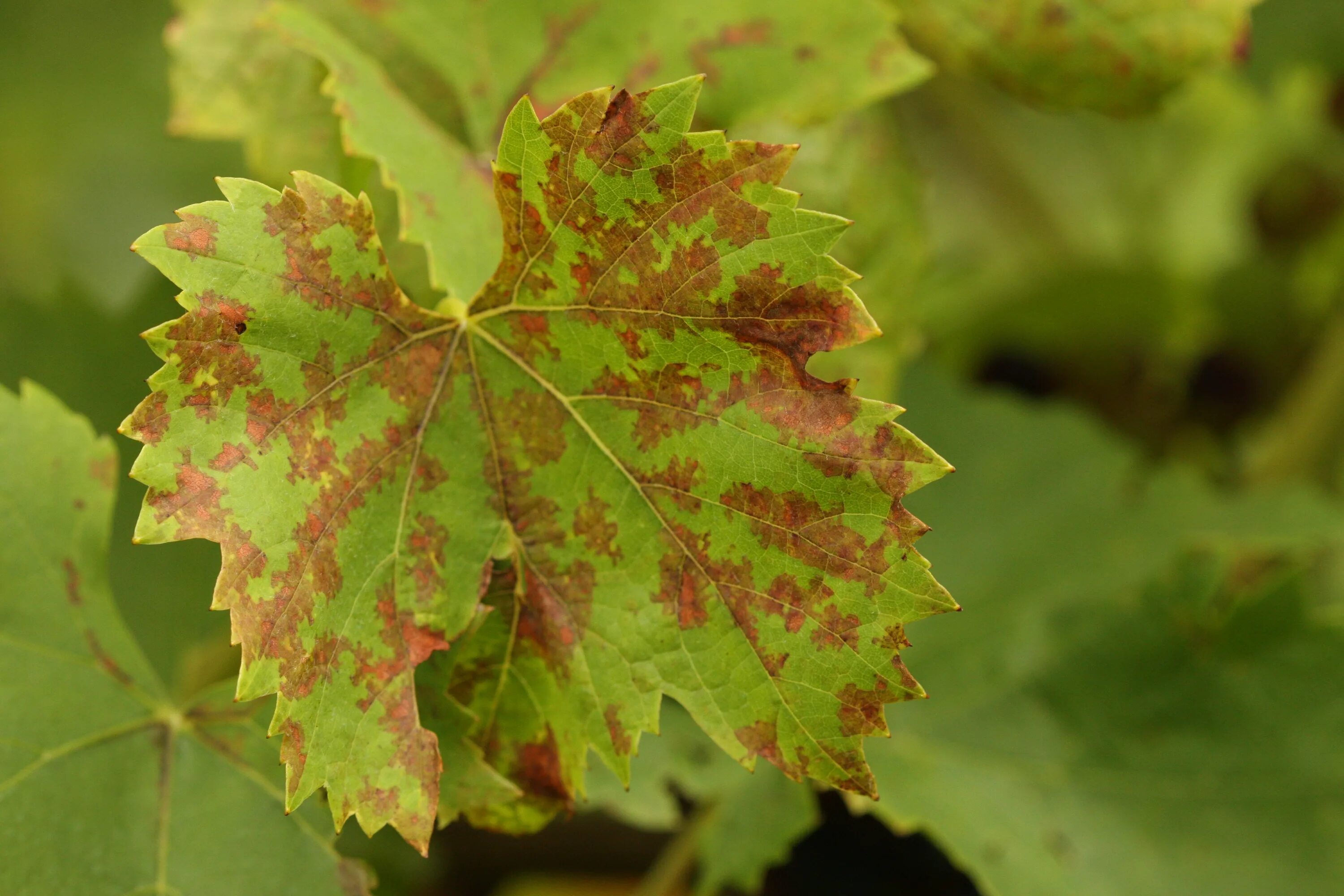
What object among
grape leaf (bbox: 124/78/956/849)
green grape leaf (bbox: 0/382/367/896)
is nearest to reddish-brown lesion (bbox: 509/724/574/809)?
grape leaf (bbox: 124/78/956/849)

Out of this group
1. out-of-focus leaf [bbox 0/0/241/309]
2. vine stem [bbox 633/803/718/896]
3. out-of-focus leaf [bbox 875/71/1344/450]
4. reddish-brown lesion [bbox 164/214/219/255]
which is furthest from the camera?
out-of-focus leaf [bbox 0/0/241/309]

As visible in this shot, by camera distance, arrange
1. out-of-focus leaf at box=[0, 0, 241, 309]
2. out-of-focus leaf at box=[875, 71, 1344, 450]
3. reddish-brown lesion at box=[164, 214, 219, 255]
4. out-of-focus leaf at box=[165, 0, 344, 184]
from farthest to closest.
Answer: out-of-focus leaf at box=[0, 0, 241, 309]
out-of-focus leaf at box=[875, 71, 1344, 450]
out-of-focus leaf at box=[165, 0, 344, 184]
reddish-brown lesion at box=[164, 214, 219, 255]

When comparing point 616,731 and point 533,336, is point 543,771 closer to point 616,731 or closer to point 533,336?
point 616,731

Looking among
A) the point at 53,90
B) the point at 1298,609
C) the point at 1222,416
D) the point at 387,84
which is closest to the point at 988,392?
the point at 1222,416

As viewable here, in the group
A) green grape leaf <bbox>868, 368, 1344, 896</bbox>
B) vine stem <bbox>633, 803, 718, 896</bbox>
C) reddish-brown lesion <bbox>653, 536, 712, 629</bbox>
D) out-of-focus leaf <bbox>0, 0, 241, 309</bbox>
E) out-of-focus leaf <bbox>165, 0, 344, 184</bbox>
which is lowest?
vine stem <bbox>633, 803, 718, 896</bbox>

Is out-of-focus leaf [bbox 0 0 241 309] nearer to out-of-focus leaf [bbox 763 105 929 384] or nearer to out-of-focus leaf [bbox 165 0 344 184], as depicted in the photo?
out-of-focus leaf [bbox 165 0 344 184]

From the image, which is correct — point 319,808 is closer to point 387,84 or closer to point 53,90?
point 387,84
